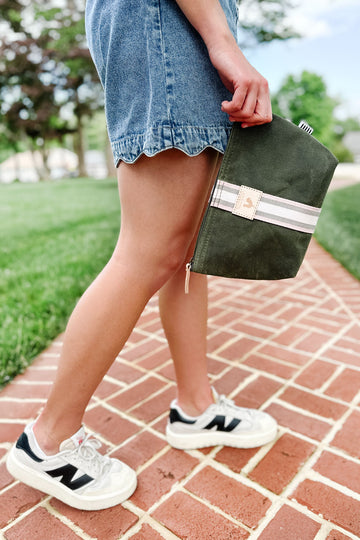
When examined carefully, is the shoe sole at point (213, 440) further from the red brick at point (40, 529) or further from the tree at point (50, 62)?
the tree at point (50, 62)

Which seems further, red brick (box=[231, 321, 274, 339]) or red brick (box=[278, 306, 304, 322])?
red brick (box=[278, 306, 304, 322])

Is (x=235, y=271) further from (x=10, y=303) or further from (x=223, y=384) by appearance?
(x=10, y=303)

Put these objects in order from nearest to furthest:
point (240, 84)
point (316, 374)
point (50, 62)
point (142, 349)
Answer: point (240, 84)
point (316, 374)
point (142, 349)
point (50, 62)

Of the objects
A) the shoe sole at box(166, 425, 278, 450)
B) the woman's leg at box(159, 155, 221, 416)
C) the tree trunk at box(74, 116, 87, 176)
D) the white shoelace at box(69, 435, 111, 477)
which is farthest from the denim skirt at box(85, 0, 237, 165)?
the tree trunk at box(74, 116, 87, 176)

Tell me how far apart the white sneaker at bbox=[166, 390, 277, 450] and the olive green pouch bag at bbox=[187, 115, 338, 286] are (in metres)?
0.61

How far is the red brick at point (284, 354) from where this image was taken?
2057 millimetres

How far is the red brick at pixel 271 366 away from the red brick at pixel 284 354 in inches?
1.9

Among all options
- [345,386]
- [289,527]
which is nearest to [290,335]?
[345,386]

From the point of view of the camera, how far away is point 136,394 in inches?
70.6

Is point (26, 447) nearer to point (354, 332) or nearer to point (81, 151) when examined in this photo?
point (354, 332)

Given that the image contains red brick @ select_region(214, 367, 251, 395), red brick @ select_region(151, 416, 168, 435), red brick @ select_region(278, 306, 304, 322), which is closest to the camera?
red brick @ select_region(151, 416, 168, 435)

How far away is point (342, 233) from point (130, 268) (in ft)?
14.1

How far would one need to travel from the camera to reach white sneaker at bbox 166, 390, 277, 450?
147 centimetres

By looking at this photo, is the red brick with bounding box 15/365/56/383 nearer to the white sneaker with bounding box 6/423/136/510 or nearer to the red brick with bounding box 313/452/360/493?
the white sneaker with bounding box 6/423/136/510
